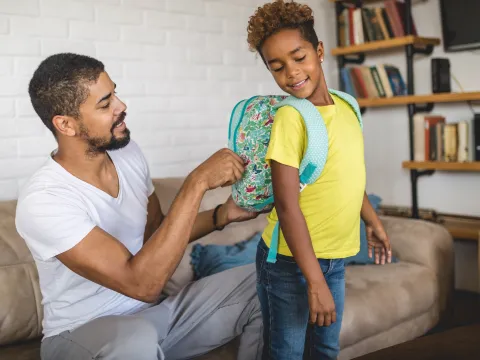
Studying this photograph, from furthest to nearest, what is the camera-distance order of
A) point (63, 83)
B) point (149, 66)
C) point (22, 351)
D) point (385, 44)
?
point (385, 44) < point (149, 66) < point (22, 351) < point (63, 83)

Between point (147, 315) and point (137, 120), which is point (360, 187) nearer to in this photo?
point (147, 315)

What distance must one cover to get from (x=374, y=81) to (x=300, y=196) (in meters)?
2.46

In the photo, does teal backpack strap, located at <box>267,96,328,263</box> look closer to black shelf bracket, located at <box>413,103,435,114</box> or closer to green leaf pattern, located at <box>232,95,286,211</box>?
green leaf pattern, located at <box>232,95,286,211</box>

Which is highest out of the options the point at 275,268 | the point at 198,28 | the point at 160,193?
the point at 198,28

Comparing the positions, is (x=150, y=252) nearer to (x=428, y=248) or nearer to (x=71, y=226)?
(x=71, y=226)

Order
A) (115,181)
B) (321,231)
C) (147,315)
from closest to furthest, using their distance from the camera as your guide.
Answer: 1. (321,231)
2. (147,315)
3. (115,181)

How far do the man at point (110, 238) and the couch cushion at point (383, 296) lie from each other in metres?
0.55

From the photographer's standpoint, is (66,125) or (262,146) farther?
(66,125)

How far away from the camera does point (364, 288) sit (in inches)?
94.3

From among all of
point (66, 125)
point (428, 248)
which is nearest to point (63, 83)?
point (66, 125)

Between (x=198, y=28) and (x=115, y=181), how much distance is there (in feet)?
5.59

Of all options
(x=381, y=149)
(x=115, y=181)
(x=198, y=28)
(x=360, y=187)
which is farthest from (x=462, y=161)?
(x=115, y=181)

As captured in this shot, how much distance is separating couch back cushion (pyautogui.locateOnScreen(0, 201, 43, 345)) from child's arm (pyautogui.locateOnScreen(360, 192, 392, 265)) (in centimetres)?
111

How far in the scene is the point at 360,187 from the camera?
5.28 ft
